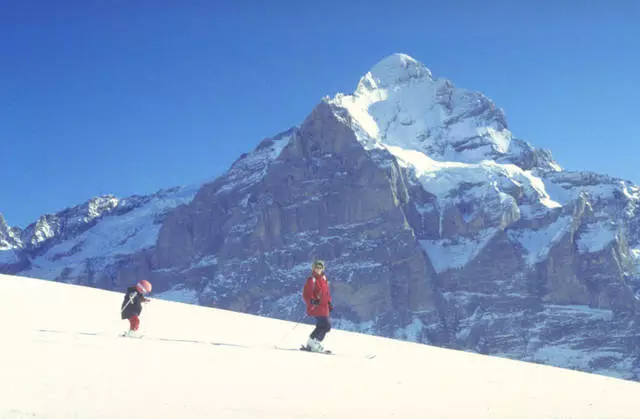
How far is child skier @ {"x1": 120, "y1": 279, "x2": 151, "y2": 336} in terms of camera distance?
1806 centimetres

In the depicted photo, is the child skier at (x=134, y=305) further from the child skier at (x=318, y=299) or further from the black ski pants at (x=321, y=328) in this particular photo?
the black ski pants at (x=321, y=328)

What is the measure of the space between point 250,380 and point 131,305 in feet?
20.2

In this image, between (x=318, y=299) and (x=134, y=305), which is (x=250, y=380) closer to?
(x=318, y=299)

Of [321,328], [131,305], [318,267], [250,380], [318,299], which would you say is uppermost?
[318,267]

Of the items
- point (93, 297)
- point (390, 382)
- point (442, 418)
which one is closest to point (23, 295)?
point (93, 297)

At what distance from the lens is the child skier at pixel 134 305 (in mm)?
18062

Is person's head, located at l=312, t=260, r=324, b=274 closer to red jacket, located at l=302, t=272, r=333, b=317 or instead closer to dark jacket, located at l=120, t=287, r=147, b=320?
red jacket, located at l=302, t=272, r=333, b=317

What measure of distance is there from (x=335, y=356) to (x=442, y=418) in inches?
227

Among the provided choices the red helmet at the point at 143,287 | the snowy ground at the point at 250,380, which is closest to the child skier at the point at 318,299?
the snowy ground at the point at 250,380

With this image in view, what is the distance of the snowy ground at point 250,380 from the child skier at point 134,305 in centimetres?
48

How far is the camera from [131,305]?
59.9 ft

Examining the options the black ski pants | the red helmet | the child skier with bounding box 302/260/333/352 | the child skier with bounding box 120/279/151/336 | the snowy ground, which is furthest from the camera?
the red helmet

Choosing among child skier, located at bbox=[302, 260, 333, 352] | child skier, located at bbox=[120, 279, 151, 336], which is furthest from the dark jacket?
child skier, located at bbox=[302, 260, 333, 352]

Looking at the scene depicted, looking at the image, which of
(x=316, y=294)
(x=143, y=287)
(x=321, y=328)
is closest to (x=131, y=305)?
(x=143, y=287)
